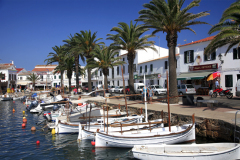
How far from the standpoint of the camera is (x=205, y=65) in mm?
29078

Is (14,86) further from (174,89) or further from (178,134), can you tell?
(178,134)

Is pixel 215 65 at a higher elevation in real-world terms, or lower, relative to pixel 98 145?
higher

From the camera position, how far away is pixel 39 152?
1172 centimetres

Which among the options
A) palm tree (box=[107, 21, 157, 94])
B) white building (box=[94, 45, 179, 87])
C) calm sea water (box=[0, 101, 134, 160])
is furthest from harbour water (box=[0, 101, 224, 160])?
white building (box=[94, 45, 179, 87])

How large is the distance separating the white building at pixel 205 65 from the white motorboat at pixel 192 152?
19821 millimetres

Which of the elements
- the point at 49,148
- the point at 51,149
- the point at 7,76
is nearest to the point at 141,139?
the point at 51,149

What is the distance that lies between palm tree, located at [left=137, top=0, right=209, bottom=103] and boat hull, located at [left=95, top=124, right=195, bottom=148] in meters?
9.21

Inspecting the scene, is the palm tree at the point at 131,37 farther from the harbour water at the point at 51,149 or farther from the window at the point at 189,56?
the harbour water at the point at 51,149

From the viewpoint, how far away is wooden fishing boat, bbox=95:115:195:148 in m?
10.8

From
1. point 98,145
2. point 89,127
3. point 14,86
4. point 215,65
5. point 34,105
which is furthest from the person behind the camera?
point 14,86

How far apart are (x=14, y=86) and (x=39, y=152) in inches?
2978

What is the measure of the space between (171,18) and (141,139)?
12938 millimetres

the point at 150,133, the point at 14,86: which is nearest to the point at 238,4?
the point at 150,133

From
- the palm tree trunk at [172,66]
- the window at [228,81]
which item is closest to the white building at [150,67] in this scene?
the window at [228,81]
